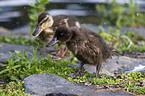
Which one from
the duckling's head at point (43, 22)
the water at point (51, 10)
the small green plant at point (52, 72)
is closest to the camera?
the small green plant at point (52, 72)

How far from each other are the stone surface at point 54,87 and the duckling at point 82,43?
566 millimetres

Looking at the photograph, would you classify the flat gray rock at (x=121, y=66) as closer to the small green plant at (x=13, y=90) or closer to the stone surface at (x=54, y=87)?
the stone surface at (x=54, y=87)

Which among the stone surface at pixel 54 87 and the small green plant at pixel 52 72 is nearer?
the stone surface at pixel 54 87

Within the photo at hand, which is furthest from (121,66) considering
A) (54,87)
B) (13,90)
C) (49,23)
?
(13,90)

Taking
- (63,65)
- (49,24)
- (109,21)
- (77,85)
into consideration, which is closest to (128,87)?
(77,85)

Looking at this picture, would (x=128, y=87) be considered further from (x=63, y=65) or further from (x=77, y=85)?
(x=63, y=65)

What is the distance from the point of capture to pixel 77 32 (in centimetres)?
429

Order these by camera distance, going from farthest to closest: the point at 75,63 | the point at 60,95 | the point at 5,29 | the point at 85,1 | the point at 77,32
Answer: the point at 85,1, the point at 5,29, the point at 75,63, the point at 77,32, the point at 60,95

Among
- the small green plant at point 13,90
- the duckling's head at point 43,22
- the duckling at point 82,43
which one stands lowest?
the small green plant at point 13,90

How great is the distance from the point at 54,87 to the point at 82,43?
3.07 ft

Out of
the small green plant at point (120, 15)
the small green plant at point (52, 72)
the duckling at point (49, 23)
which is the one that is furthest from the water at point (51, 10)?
the small green plant at point (52, 72)

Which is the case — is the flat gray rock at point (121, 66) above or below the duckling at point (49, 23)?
below

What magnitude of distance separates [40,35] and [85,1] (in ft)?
18.6

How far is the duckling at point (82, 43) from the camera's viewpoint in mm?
4215
